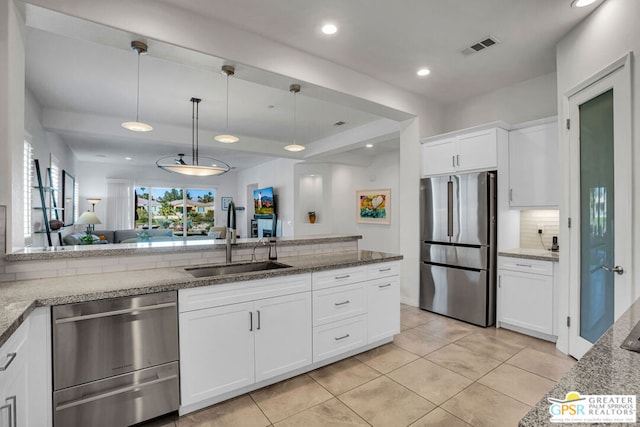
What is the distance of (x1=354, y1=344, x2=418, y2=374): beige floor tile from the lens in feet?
8.77

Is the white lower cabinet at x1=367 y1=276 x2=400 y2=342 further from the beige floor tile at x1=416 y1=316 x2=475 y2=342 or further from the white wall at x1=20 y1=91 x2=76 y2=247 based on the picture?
the white wall at x1=20 y1=91 x2=76 y2=247

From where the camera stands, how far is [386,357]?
284cm

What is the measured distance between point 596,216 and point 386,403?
7.15 feet

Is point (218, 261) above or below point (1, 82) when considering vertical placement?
below

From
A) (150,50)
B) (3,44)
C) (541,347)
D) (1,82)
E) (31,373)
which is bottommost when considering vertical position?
(541,347)

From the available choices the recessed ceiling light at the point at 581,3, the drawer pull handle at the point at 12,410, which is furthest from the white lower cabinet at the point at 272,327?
the recessed ceiling light at the point at 581,3

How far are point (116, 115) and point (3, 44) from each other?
11.2 feet

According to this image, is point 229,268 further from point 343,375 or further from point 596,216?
point 596,216

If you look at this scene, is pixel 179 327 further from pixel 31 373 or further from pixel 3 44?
pixel 3 44

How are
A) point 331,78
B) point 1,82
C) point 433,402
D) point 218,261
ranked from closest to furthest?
point 1,82
point 433,402
point 218,261
point 331,78

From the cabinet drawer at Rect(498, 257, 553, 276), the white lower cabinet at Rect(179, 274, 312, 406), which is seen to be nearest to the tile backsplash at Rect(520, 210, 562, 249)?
the cabinet drawer at Rect(498, 257, 553, 276)

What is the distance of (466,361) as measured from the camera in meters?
2.75

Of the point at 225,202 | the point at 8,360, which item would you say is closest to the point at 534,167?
the point at 8,360

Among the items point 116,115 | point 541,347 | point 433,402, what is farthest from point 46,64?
point 541,347
